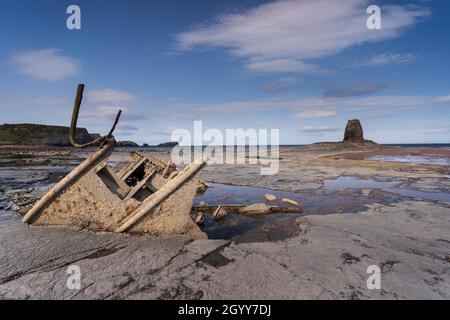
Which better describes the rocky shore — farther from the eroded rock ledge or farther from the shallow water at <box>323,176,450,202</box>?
the shallow water at <box>323,176,450,202</box>

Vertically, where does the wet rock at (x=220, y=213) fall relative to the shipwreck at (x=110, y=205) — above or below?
below

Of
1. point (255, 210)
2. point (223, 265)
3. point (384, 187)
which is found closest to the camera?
point (223, 265)

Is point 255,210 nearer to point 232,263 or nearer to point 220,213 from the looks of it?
point 220,213

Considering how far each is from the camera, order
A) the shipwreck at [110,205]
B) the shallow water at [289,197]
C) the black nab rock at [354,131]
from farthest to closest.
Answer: the black nab rock at [354,131]
the shallow water at [289,197]
the shipwreck at [110,205]

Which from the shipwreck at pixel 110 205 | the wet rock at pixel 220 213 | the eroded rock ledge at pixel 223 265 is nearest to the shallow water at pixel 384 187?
the eroded rock ledge at pixel 223 265

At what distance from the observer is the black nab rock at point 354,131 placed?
68000 mm

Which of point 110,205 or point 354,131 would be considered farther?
point 354,131

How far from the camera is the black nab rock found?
68000mm

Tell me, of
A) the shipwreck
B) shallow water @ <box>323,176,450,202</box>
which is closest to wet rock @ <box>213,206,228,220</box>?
the shipwreck

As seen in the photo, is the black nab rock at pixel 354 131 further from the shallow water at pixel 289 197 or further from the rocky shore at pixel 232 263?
the rocky shore at pixel 232 263

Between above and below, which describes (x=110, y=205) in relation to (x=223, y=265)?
above

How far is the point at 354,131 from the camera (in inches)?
2687

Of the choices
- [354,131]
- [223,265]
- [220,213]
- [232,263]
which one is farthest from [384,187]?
[354,131]
